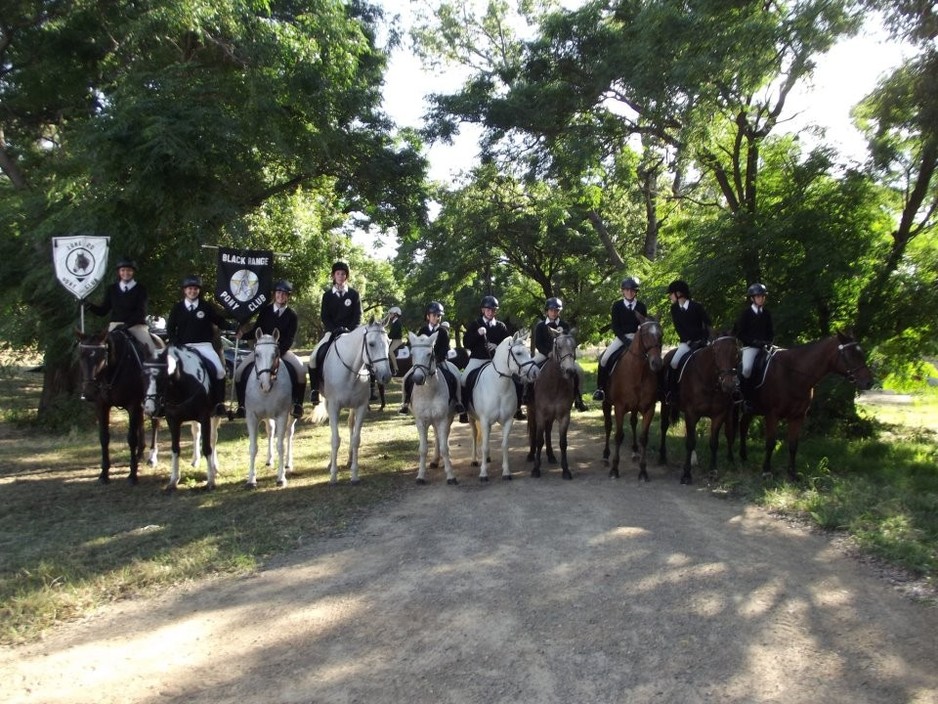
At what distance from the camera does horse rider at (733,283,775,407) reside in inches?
449

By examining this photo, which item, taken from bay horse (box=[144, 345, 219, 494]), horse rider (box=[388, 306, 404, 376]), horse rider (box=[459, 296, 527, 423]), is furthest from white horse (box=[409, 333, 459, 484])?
bay horse (box=[144, 345, 219, 494])

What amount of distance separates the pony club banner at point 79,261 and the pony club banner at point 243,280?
6.29 ft

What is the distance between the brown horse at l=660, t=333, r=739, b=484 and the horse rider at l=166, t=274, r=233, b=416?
7162 millimetres

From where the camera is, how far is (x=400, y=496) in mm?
9812

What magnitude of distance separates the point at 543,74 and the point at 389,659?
1553 cm

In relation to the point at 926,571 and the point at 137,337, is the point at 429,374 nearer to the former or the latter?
the point at 137,337

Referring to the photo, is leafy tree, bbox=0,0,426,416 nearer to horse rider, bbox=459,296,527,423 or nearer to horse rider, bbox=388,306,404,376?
horse rider, bbox=388,306,404,376

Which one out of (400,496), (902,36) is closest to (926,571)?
(400,496)

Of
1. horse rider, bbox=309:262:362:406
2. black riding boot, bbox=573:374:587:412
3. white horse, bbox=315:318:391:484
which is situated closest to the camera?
white horse, bbox=315:318:391:484

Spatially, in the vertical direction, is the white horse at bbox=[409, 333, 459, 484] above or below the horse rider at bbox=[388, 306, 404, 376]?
below

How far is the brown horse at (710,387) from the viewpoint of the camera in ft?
34.1

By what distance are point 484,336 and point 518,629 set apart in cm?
677

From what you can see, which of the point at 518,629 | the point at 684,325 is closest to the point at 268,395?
the point at 518,629

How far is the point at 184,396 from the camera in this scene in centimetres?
1012
